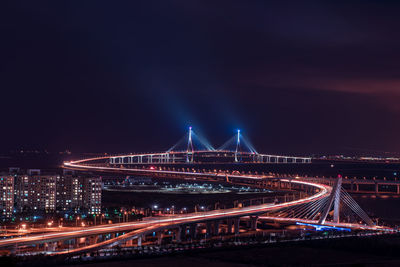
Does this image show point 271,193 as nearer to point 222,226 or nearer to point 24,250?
→ point 222,226

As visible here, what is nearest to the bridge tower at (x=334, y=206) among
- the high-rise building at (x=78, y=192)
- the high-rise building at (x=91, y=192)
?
the high-rise building at (x=78, y=192)

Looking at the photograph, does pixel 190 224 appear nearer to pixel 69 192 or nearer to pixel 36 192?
pixel 69 192

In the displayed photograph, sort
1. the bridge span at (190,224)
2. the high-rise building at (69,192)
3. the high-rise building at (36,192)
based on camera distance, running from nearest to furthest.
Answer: the bridge span at (190,224) < the high-rise building at (36,192) < the high-rise building at (69,192)

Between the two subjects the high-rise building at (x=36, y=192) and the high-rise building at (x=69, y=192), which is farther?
the high-rise building at (x=69, y=192)

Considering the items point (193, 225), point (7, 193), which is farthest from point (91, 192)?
point (193, 225)

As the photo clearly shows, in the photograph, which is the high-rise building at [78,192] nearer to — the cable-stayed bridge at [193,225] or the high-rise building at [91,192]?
the high-rise building at [91,192]

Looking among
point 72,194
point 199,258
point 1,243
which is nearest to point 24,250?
point 1,243

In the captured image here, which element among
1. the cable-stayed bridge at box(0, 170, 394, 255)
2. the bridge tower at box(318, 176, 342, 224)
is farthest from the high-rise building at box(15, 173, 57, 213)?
the bridge tower at box(318, 176, 342, 224)

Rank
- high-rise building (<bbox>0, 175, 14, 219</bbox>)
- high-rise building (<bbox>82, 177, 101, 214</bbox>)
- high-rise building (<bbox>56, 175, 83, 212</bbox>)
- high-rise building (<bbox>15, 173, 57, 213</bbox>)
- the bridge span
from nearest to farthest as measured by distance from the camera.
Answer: the bridge span, high-rise building (<bbox>0, 175, 14, 219</bbox>), high-rise building (<bbox>15, 173, 57, 213</bbox>), high-rise building (<bbox>82, 177, 101, 214</bbox>), high-rise building (<bbox>56, 175, 83, 212</bbox>)

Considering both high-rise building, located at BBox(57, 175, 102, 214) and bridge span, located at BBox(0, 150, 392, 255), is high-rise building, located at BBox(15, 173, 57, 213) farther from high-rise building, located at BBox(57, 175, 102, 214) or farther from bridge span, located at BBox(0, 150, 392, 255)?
bridge span, located at BBox(0, 150, 392, 255)
